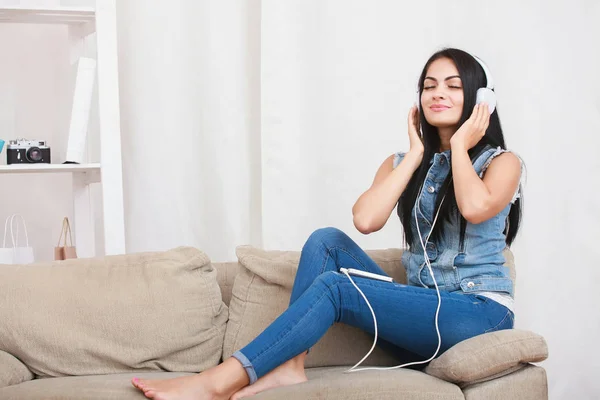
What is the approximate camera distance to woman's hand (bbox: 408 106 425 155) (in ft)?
7.15

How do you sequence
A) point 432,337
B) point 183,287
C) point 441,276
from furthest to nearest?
point 183,287, point 441,276, point 432,337

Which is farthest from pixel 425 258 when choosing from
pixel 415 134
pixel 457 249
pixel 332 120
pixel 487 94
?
pixel 332 120

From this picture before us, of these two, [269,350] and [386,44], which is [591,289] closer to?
[386,44]

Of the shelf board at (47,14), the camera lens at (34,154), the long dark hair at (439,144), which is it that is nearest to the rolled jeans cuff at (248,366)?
the long dark hair at (439,144)

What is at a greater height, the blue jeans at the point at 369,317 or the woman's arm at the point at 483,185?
the woman's arm at the point at 483,185

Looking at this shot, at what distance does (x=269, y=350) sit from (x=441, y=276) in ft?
1.77

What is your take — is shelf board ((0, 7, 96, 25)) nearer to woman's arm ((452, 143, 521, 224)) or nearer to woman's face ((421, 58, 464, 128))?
woman's face ((421, 58, 464, 128))

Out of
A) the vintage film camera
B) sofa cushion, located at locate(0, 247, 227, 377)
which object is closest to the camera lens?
the vintage film camera

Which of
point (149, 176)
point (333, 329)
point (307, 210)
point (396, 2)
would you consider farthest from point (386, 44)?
point (333, 329)

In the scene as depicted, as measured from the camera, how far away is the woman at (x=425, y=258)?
1814 mm

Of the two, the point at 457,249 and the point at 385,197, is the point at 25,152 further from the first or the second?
the point at 457,249

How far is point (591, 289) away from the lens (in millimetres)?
3006

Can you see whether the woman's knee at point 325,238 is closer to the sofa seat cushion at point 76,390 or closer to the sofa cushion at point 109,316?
the sofa cushion at point 109,316

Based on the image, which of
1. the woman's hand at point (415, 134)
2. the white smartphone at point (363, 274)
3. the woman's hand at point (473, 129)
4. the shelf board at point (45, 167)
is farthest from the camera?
the shelf board at point (45, 167)
